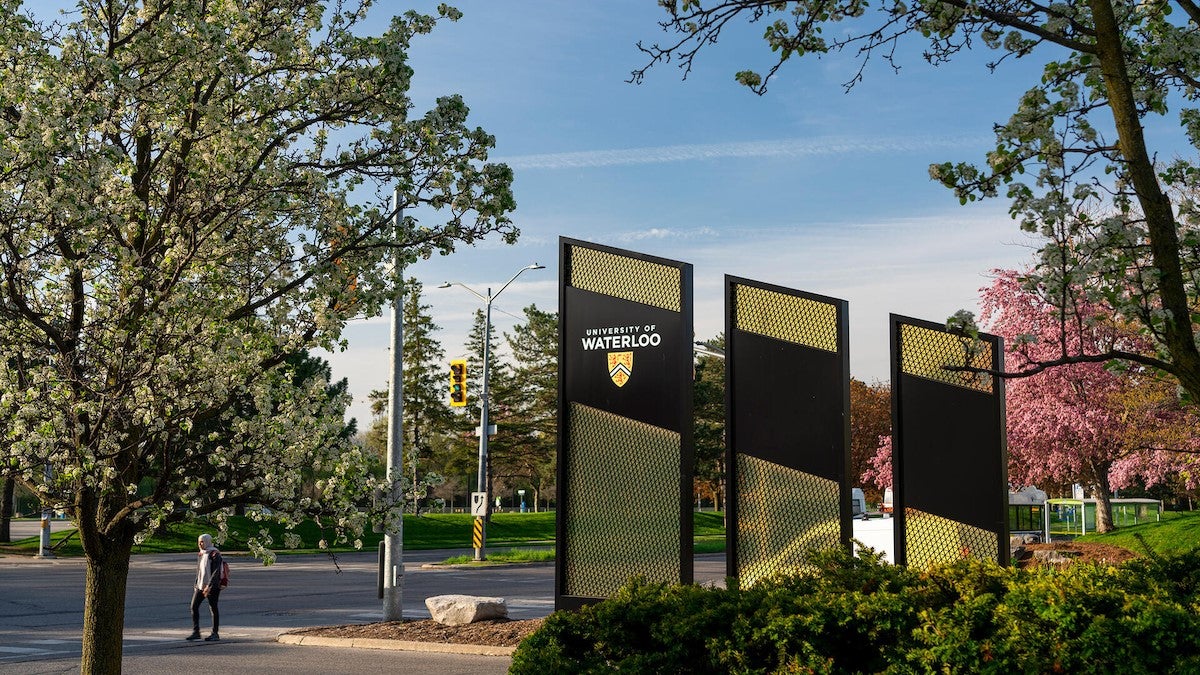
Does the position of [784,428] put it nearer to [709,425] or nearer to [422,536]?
[422,536]

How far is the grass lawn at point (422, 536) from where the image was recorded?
37969 millimetres

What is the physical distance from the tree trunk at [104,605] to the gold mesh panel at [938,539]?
751cm

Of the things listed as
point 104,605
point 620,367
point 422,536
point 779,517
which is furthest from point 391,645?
point 422,536

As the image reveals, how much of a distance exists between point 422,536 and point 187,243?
139ft

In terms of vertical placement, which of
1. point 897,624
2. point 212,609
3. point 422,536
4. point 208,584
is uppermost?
point 897,624

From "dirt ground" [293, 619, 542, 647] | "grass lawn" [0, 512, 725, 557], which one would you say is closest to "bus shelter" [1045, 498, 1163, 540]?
"grass lawn" [0, 512, 725, 557]

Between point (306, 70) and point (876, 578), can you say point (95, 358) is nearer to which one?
point (306, 70)

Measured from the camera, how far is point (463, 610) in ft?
48.4

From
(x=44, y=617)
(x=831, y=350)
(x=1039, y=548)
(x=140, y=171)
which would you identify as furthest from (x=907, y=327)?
(x=1039, y=548)

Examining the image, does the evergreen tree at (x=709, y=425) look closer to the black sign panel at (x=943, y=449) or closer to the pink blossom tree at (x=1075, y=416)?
the pink blossom tree at (x=1075, y=416)

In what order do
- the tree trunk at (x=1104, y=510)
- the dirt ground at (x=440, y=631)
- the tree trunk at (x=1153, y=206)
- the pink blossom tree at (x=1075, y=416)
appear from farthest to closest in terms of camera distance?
the tree trunk at (x=1104, y=510), the pink blossom tree at (x=1075, y=416), the dirt ground at (x=440, y=631), the tree trunk at (x=1153, y=206)

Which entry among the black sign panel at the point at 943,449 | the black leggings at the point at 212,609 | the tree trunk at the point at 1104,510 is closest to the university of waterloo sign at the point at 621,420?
the black sign panel at the point at 943,449

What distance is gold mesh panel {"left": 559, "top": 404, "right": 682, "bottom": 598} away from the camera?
456 inches

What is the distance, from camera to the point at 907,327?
454 inches
